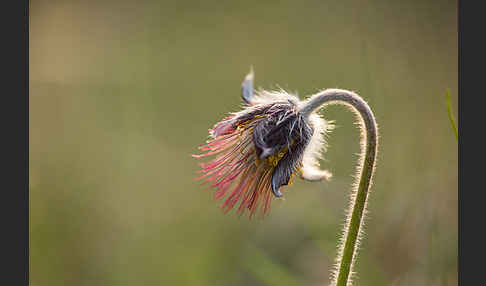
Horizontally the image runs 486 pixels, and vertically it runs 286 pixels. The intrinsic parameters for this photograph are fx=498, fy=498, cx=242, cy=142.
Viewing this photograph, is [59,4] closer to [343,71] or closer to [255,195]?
[343,71]

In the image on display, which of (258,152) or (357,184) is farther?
(258,152)

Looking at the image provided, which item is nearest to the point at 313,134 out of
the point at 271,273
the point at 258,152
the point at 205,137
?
the point at 258,152

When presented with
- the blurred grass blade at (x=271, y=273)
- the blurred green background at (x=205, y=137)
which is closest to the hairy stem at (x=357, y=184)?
the blurred green background at (x=205, y=137)

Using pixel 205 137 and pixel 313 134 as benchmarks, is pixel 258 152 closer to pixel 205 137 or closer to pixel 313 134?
pixel 313 134

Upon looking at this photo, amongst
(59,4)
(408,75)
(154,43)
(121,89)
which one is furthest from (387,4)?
(59,4)

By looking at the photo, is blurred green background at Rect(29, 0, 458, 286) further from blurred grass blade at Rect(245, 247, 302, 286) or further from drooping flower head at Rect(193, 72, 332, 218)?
drooping flower head at Rect(193, 72, 332, 218)
